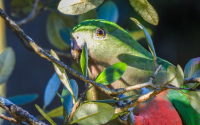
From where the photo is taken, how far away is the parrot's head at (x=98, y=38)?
1182 millimetres

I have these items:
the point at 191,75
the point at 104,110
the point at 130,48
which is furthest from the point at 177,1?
the point at 104,110

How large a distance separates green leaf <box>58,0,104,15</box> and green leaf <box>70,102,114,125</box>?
26cm

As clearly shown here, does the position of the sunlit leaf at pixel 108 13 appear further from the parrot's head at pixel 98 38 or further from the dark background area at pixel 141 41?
the dark background area at pixel 141 41

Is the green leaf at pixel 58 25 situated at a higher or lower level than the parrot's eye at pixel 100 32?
lower

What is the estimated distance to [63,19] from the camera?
1779mm

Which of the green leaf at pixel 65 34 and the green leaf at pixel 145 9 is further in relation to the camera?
the green leaf at pixel 65 34

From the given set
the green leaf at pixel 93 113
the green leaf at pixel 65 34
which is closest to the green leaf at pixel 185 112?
the green leaf at pixel 93 113

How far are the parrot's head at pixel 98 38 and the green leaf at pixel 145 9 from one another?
0.40 metres

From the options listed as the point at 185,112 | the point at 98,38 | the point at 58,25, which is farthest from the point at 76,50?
the point at 58,25

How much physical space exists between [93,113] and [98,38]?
1.82ft

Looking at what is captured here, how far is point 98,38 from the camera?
3.91 feet

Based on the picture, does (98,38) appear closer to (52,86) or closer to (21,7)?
(52,86)

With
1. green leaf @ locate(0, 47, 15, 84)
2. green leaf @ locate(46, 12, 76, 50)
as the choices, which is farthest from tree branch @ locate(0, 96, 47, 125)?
green leaf @ locate(46, 12, 76, 50)

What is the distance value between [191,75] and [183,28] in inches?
77.8
